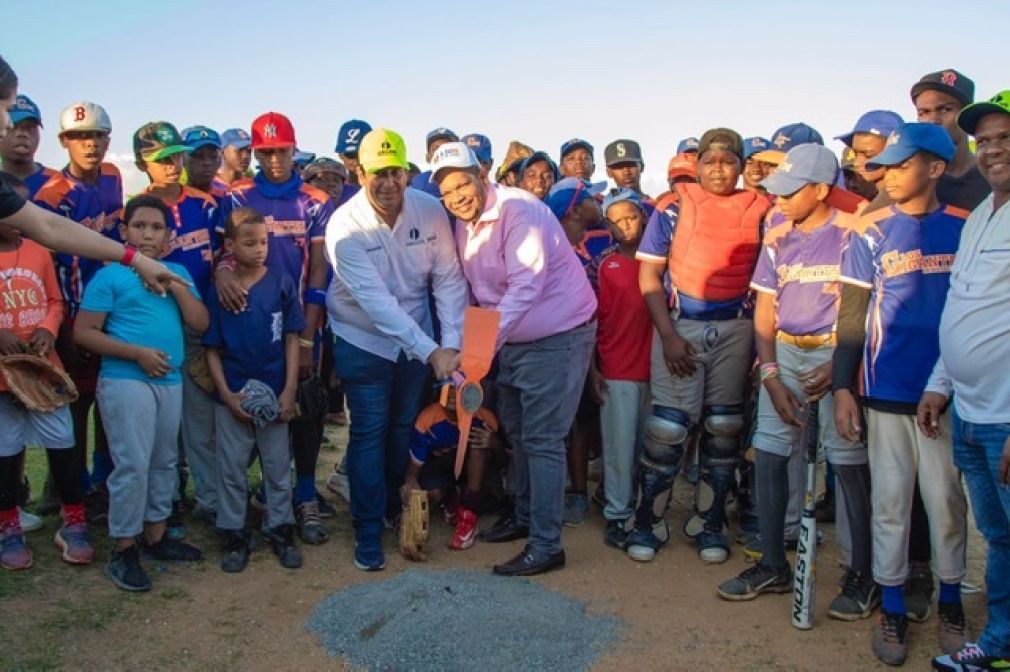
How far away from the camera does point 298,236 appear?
5.36m

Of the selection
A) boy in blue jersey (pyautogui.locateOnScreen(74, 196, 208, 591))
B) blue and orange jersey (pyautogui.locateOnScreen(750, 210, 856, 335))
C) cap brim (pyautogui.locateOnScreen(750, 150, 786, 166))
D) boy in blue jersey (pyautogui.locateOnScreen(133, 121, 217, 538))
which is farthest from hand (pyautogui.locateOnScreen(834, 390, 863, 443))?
boy in blue jersey (pyautogui.locateOnScreen(133, 121, 217, 538))

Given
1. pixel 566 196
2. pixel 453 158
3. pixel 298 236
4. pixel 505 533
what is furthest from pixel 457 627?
pixel 566 196

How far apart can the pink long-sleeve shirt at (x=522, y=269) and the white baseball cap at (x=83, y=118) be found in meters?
2.22

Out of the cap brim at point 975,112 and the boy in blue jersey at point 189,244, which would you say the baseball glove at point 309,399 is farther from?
the cap brim at point 975,112

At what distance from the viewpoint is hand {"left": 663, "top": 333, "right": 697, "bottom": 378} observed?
16.1 feet

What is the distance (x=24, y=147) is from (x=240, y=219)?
4.56ft

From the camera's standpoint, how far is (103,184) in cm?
522

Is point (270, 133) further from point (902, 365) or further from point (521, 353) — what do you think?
point (902, 365)

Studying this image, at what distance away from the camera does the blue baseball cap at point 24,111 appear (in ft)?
16.0

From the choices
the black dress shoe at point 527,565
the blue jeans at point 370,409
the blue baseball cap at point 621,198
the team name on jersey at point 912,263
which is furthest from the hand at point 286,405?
the team name on jersey at point 912,263

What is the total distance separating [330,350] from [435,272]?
4.98 ft

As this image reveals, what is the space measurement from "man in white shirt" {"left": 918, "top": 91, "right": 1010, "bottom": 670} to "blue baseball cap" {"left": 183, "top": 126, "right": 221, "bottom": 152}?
169 inches

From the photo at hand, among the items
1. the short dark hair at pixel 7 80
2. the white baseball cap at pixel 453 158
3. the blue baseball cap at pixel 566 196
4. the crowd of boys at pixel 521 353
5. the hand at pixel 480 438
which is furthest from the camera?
the blue baseball cap at pixel 566 196

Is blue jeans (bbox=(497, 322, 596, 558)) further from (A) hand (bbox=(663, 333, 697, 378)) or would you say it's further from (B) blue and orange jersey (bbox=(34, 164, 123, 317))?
(B) blue and orange jersey (bbox=(34, 164, 123, 317))
